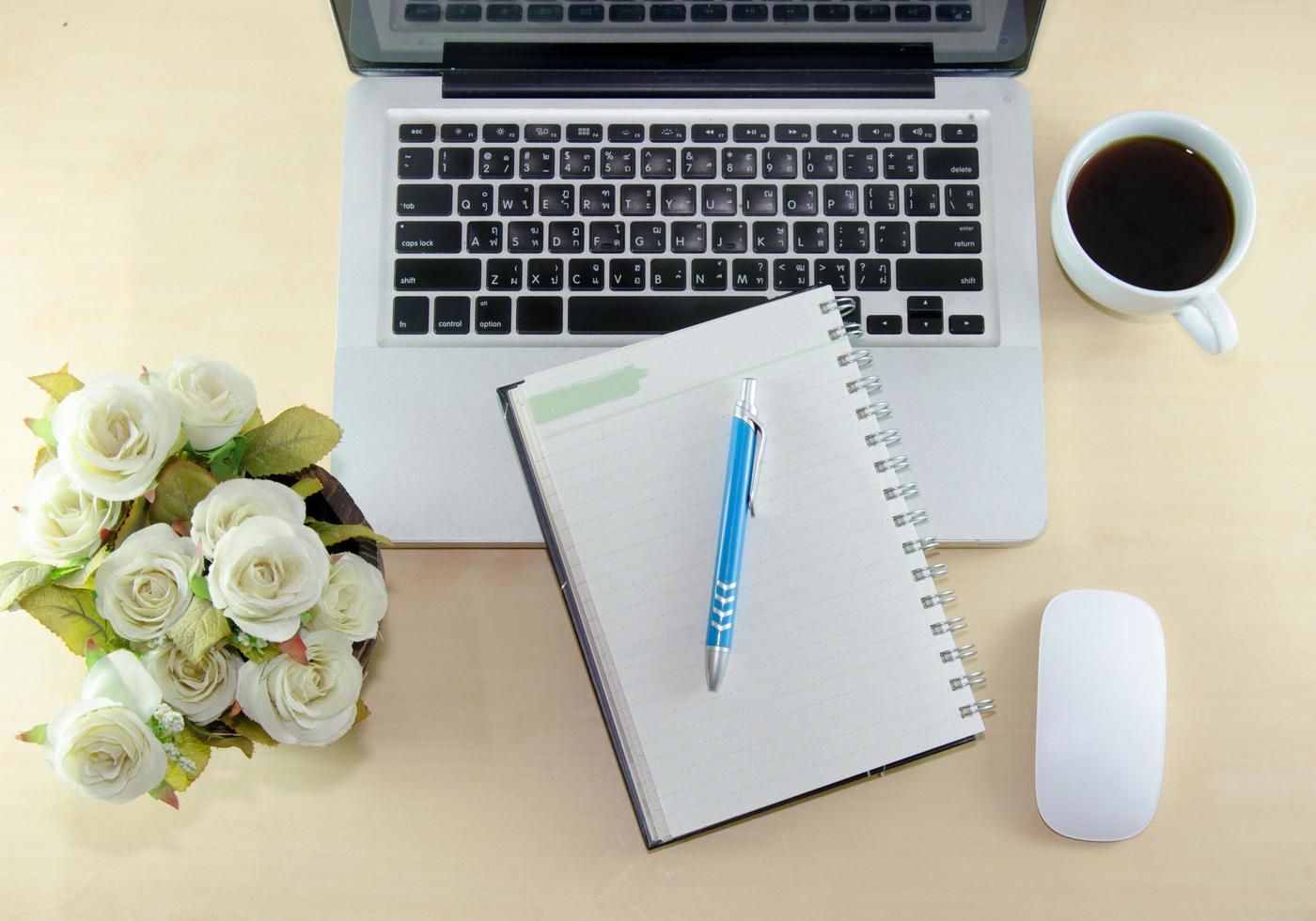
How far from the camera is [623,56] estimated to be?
26.6 inches

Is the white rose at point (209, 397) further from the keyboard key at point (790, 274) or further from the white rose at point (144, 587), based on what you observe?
the keyboard key at point (790, 274)

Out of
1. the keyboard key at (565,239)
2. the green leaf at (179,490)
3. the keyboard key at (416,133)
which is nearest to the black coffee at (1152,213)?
the keyboard key at (565,239)

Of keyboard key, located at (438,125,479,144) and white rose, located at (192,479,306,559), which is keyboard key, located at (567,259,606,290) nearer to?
keyboard key, located at (438,125,479,144)

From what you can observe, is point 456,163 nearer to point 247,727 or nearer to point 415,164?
point 415,164

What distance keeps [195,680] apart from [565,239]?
1.11ft

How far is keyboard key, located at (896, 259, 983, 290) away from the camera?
0.65 m

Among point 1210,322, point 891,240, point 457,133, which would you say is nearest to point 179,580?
point 457,133

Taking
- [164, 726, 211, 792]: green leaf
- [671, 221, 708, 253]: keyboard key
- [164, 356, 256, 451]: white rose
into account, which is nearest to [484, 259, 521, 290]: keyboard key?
[671, 221, 708, 253]: keyboard key

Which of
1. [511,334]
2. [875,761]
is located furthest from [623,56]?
[875,761]

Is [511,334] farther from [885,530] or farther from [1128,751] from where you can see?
[1128,751]

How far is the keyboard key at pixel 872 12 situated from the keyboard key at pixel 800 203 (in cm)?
12

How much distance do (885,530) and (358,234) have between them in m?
0.38

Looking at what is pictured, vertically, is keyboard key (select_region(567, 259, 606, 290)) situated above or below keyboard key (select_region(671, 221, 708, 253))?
below

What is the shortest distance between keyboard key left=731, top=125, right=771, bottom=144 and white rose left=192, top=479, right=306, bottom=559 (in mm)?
375
